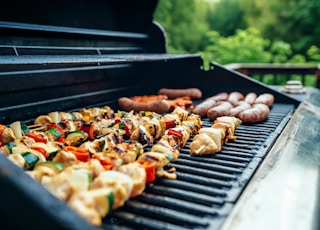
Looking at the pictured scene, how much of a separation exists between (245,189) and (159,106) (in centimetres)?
254

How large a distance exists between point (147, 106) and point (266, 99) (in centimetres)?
176

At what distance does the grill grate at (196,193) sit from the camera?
6.40 feet

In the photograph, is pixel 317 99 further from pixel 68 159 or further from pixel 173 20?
pixel 173 20

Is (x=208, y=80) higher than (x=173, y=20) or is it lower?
lower

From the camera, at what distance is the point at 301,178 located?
228cm

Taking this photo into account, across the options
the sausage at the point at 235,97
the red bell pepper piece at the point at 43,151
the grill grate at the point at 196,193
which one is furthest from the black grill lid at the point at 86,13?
the grill grate at the point at 196,193

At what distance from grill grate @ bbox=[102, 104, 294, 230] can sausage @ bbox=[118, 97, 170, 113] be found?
1366 mm

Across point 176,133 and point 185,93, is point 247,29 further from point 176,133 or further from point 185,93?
point 176,133

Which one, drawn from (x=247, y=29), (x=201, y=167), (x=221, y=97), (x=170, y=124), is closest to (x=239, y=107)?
(x=221, y=97)

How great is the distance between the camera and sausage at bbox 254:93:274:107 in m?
4.84

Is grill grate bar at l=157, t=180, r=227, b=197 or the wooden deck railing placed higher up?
the wooden deck railing

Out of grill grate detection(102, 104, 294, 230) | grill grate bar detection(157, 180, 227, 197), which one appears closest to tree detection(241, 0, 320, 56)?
grill grate detection(102, 104, 294, 230)

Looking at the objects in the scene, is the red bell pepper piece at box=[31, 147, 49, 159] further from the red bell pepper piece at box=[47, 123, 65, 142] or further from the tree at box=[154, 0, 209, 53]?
the tree at box=[154, 0, 209, 53]

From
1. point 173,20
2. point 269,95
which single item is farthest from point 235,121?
point 173,20
